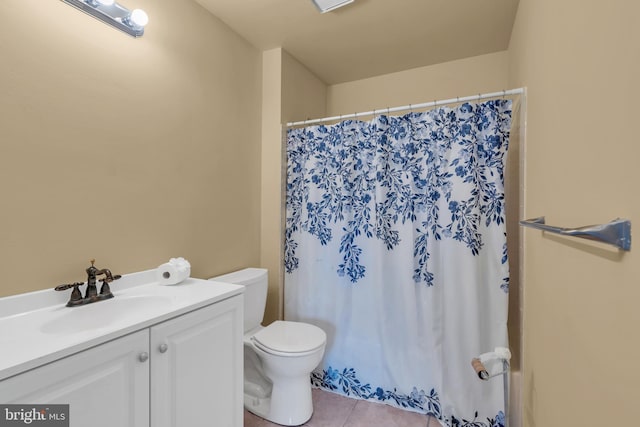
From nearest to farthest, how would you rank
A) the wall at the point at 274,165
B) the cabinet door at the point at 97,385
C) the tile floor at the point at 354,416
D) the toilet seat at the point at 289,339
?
1. the cabinet door at the point at 97,385
2. the toilet seat at the point at 289,339
3. the tile floor at the point at 354,416
4. the wall at the point at 274,165

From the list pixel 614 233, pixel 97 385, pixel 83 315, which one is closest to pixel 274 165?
pixel 83 315

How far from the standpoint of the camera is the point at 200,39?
5.99 ft

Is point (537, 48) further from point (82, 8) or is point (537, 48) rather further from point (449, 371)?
point (82, 8)

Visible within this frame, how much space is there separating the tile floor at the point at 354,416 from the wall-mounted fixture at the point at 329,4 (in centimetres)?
250

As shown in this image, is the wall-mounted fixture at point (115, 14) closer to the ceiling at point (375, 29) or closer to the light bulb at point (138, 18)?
the light bulb at point (138, 18)

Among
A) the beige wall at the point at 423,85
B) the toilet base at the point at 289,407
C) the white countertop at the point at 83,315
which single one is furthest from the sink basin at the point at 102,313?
the beige wall at the point at 423,85

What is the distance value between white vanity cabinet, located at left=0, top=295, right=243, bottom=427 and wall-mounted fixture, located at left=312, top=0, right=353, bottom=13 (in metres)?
1.76

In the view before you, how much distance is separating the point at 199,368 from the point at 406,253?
130 centimetres

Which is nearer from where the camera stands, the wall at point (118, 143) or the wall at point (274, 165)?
the wall at point (118, 143)

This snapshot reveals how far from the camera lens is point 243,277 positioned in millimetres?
1910

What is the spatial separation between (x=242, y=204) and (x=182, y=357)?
3.95ft

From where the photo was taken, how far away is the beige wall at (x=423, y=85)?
7.67 feet

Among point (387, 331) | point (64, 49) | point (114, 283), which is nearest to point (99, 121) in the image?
point (64, 49)

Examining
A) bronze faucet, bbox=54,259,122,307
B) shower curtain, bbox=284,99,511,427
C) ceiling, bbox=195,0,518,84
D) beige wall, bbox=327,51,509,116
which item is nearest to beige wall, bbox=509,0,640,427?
shower curtain, bbox=284,99,511,427
